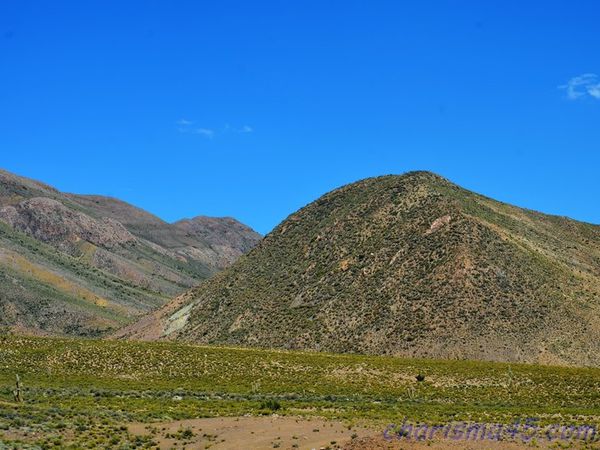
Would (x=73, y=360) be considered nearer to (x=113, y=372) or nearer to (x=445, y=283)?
(x=113, y=372)

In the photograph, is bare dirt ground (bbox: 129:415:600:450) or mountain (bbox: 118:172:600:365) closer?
bare dirt ground (bbox: 129:415:600:450)

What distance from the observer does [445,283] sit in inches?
3543

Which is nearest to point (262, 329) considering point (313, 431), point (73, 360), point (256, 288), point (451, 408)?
point (256, 288)

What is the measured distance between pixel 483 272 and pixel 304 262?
1039 inches

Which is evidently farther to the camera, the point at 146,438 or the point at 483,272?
the point at 483,272

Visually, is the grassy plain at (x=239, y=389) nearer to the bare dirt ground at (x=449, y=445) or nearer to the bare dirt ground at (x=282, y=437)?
the bare dirt ground at (x=282, y=437)

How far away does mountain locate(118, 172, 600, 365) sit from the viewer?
3233 inches

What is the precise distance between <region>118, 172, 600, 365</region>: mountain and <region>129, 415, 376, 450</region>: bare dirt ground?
4141 centimetres

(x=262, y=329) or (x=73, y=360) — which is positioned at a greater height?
(x=262, y=329)

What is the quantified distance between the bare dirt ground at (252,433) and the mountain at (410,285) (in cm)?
4141

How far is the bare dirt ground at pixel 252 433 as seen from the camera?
35.6 metres

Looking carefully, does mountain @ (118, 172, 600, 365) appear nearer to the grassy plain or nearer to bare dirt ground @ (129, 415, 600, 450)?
the grassy plain

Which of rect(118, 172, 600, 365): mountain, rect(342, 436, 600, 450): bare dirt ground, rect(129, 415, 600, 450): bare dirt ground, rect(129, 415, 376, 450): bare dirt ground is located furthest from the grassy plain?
rect(118, 172, 600, 365): mountain

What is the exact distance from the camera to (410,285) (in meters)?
91.9
